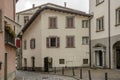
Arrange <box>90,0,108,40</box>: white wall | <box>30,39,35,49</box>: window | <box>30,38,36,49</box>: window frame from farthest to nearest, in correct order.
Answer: <box>30,39,35,49</box>: window, <box>30,38,36,49</box>: window frame, <box>90,0,108,40</box>: white wall

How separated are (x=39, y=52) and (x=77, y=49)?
5722 mm

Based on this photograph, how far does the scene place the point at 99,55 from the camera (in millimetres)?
45062

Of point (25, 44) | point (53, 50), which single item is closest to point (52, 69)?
point (53, 50)

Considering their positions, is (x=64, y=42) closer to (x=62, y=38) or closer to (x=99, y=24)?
(x=62, y=38)

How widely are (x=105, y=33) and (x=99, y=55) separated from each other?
470cm

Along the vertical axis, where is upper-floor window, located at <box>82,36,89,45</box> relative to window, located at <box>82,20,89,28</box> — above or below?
below

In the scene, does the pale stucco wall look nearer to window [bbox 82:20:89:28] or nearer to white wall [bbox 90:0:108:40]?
window [bbox 82:20:89:28]

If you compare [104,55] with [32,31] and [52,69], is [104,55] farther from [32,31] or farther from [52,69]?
[32,31]

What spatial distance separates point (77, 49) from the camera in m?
49.9

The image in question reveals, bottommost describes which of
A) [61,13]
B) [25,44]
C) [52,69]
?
[52,69]

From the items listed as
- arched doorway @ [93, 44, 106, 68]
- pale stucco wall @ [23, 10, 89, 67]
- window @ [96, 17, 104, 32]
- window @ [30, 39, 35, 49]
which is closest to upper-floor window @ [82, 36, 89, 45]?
pale stucco wall @ [23, 10, 89, 67]

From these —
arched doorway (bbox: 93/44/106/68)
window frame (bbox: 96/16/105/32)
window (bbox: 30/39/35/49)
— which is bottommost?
arched doorway (bbox: 93/44/106/68)

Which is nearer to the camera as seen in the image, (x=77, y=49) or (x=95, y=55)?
(x=95, y=55)

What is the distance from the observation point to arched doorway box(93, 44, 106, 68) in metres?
42.1
